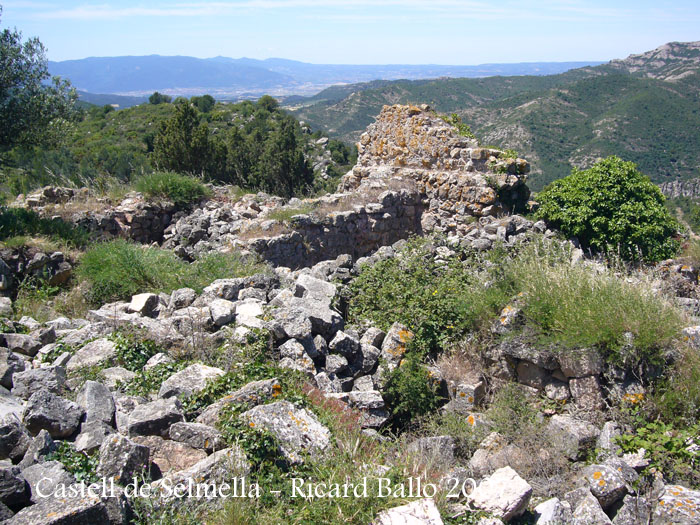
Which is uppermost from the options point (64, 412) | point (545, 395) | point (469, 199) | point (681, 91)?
point (681, 91)

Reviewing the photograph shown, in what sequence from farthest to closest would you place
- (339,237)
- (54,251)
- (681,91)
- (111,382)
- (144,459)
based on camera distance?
(681,91)
(339,237)
(54,251)
(111,382)
(144,459)

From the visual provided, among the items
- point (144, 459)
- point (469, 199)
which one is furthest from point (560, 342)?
point (469, 199)

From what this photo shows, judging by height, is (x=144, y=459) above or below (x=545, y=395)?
Result: above

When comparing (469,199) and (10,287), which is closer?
(10,287)

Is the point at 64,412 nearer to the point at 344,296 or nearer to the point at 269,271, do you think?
the point at 344,296

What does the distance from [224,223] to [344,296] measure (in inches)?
191

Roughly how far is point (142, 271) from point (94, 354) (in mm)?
2680

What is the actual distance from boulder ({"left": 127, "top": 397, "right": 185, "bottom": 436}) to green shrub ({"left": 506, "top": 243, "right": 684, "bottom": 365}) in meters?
3.70

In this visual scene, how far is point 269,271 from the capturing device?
773 cm

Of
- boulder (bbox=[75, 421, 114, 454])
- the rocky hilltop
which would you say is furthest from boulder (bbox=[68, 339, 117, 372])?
boulder (bbox=[75, 421, 114, 454])

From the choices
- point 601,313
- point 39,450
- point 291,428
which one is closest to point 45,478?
point 39,450

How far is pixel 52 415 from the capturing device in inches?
130

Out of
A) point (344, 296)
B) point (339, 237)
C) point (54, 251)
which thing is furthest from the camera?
point (339, 237)

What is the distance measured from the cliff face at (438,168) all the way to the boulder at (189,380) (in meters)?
7.36
